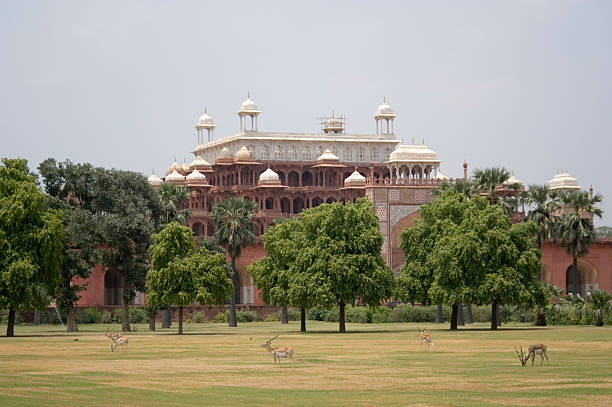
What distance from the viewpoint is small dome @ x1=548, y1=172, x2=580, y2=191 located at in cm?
10968

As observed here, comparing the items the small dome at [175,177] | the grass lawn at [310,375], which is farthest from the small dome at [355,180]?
the grass lawn at [310,375]

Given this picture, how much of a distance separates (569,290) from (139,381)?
74.5 m

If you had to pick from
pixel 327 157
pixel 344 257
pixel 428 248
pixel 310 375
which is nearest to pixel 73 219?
pixel 344 257

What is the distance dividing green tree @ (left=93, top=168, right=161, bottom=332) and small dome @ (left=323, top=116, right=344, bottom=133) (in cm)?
5809

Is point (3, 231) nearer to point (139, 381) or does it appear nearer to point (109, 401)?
point (139, 381)

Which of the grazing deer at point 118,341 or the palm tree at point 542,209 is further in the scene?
the palm tree at point 542,209

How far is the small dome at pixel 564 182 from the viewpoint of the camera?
4318 inches

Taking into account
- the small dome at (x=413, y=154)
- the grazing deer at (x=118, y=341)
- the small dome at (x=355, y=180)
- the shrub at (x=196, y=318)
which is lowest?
the grazing deer at (x=118, y=341)

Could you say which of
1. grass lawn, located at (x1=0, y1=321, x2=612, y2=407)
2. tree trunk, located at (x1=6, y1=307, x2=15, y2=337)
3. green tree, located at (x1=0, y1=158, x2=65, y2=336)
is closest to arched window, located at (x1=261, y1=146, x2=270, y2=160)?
green tree, located at (x1=0, y1=158, x2=65, y2=336)

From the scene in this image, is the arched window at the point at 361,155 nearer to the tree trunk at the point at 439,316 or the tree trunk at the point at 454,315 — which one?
the tree trunk at the point at 439,316

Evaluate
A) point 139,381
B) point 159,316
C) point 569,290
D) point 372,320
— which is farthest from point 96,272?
point 139,381

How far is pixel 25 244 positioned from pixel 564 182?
216ft

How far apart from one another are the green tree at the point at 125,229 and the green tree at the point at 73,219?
0.59 metres

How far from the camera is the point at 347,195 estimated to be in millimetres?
107312
